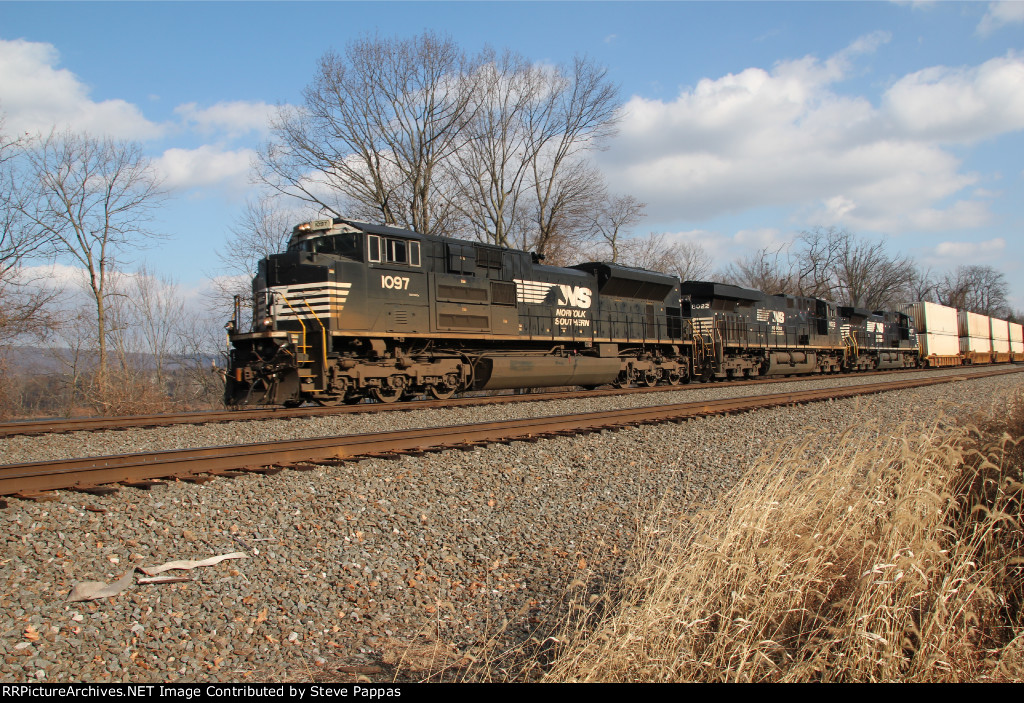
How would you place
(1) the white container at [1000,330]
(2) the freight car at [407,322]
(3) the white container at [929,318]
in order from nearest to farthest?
(2) the freight car at [407,322]
(3) the white container at [929,318]
(1) the white container at [1000,330]

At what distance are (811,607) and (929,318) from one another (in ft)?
135

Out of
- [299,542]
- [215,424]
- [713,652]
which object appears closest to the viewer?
[713,652]

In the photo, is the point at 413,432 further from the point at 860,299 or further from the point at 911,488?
the point at 860,299

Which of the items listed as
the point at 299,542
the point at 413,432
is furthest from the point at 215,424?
the point at 299,542

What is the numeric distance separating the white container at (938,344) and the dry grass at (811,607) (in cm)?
3856

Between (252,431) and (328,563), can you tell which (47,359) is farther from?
(328,563)

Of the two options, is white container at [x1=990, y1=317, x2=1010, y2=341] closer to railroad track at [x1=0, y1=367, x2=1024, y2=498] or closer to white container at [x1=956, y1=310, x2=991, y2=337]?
white container at [x1=956, y1=310, x2=991, y2=337]

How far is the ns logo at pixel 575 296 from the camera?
16.3 m

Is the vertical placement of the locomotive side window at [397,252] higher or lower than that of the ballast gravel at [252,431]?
higher

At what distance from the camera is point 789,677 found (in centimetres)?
272

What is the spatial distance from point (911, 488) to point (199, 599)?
4633mm

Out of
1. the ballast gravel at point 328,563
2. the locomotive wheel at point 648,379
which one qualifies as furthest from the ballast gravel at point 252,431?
the locomotive wheel at point 648,379

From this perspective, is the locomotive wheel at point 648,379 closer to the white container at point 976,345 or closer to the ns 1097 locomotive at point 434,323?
the ns 1097 locomotive at point 434,323

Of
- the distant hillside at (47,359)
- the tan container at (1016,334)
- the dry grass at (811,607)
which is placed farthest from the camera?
the tan container at (1016,334)
